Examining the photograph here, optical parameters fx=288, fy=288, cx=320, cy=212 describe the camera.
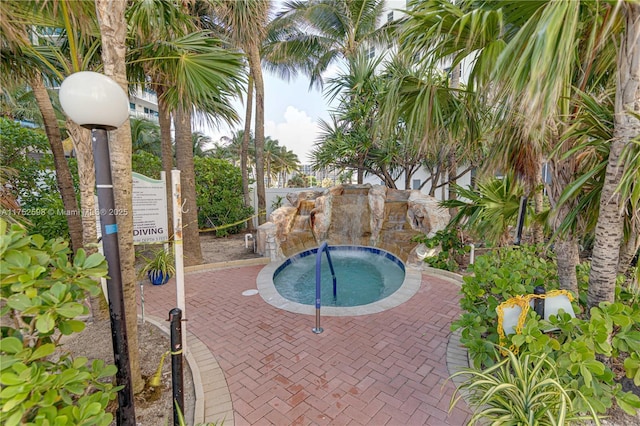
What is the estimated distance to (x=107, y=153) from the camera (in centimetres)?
226

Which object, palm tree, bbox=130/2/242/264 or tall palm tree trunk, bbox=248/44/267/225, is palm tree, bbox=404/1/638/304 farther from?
tall palm tree trunk, bbox=248/44/267/225

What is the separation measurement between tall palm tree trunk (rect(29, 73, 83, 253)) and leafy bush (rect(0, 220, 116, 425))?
4322 millimetres

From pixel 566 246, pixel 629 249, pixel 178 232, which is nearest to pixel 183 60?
pixel 178 232

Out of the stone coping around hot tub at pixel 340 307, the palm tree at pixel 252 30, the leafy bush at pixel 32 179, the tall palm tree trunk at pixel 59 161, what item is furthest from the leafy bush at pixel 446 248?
the leafy bush at pixel 32 179

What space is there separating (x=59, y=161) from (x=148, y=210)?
170 cm

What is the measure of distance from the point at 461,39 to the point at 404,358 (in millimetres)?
4064

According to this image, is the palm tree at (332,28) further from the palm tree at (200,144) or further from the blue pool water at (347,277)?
the palm tree at (200,144)

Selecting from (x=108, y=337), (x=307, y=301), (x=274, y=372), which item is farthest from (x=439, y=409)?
(x=108, y=337)

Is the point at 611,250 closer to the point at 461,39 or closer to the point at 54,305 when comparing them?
the point at 461,39

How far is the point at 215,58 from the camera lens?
430 centimetres

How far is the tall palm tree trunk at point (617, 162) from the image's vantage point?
2.43 meters

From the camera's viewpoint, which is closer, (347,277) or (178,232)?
(178,232)

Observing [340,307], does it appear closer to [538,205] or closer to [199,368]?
[199,368]

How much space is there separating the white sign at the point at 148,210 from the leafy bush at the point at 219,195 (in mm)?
6512
